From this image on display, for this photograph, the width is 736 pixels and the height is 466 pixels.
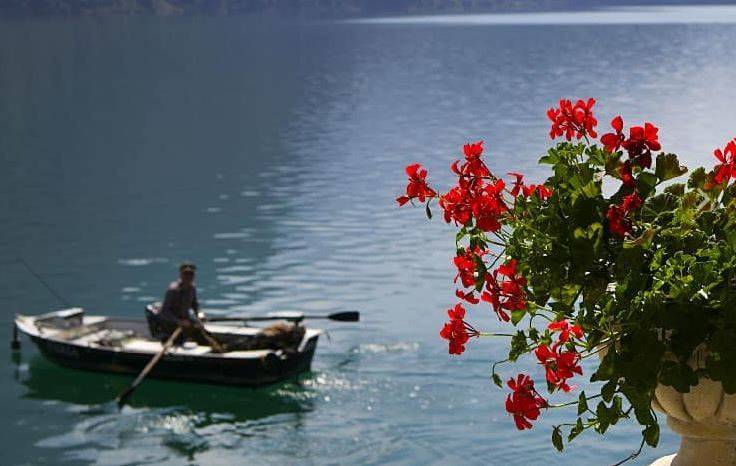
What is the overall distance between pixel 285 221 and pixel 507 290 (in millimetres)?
33720

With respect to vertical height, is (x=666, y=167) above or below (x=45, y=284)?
below

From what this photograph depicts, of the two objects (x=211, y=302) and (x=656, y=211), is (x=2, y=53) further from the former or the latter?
(x=656, y=211)

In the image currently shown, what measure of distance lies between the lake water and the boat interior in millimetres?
625

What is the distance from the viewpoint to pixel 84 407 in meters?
21.8

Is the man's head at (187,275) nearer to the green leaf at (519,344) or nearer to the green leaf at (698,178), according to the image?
the green leaf at (519,344)

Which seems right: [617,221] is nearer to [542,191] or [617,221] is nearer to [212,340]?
[542,191]

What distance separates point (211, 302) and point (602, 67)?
7911 centimetres

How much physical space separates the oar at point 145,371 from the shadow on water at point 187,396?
19.9 inches

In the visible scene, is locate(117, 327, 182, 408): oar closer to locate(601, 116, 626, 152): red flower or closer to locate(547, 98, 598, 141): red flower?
locate(547, 98, 598, 141): red flower

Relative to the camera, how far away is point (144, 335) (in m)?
22.6

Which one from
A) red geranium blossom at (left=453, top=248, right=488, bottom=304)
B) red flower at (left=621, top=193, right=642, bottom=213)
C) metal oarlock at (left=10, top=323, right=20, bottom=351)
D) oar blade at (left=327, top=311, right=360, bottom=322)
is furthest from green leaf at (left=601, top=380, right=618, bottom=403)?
metal oarlock at (left=10, top=323, right=20, bottom=351)

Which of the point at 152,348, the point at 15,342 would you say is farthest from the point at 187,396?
the point at 15,342

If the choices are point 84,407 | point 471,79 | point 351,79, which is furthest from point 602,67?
point 84,407

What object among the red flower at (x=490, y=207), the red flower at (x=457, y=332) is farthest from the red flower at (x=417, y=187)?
the red flower at (x=457, y=332)
